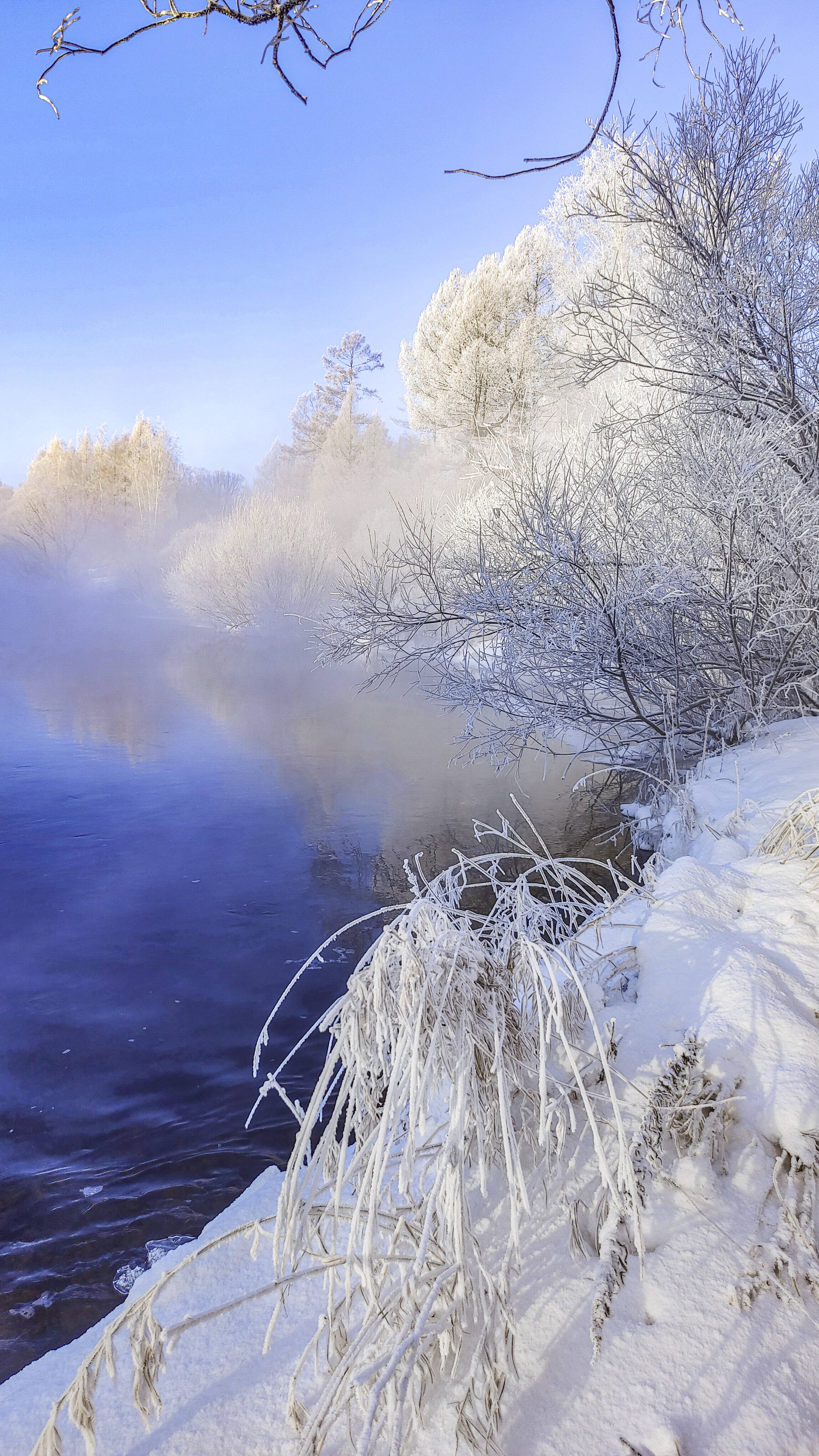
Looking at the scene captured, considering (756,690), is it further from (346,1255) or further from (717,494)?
(346,1255)

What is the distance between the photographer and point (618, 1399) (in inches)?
41.8

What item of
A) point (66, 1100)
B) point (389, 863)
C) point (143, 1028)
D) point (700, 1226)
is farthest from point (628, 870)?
point (700, 1226)

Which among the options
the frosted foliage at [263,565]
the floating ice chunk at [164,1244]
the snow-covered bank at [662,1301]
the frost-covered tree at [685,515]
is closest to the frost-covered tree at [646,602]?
the frost-covered tree at [685,515]

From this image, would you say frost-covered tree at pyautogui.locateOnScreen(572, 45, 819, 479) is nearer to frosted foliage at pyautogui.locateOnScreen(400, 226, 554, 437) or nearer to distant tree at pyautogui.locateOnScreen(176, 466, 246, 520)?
frosted foliage at pyautogui.locateOnScreen(400, 226, 554, 437)

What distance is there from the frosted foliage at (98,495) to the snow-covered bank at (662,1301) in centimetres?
4111

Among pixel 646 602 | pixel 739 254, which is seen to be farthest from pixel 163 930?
pixel 739 254

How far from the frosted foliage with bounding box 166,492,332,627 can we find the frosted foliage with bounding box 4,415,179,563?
16341mm

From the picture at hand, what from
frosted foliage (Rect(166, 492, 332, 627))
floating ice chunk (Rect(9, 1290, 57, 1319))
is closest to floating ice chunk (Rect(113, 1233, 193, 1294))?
floating ice chunk (Rect(9, 1290, 57, 1319))

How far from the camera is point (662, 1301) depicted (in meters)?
1.17

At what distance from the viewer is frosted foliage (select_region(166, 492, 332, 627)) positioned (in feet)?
75.1

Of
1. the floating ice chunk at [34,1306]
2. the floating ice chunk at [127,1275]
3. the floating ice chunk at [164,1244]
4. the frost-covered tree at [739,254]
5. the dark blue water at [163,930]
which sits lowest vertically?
the floating ice chunk at [164,1244]

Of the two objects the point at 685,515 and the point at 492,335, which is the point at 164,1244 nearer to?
the point at 685,515

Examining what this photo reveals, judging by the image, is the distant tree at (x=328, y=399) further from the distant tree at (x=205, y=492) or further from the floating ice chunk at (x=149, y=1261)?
the floating ice chunk at (x=149, y=1261)

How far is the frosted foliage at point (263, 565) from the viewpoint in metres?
22.9
